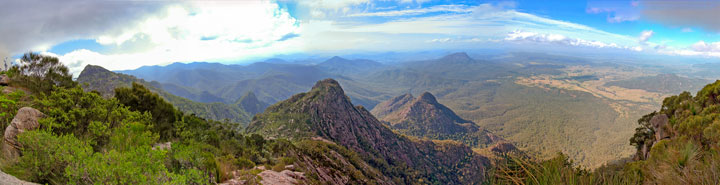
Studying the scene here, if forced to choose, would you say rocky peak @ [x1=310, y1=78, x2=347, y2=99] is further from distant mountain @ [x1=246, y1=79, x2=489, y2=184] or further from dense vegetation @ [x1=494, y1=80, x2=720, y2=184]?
dense vegetation @ [x1=494, y1=80, x2=720, y2=184]

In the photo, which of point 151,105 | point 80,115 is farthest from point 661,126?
point 151,105

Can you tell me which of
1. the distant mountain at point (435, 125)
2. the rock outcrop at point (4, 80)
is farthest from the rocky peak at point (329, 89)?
the rock outcrop at point (4, 80)

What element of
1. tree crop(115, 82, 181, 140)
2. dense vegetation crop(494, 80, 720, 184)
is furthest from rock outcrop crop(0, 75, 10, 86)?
dense vegetation crop(494, 80, 720, 184)

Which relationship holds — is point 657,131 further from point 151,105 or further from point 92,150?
point 151,105

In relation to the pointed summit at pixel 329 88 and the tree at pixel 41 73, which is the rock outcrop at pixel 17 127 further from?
the pointed summit at pixel 329 88

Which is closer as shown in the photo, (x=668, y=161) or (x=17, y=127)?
(x=668, y=161)
